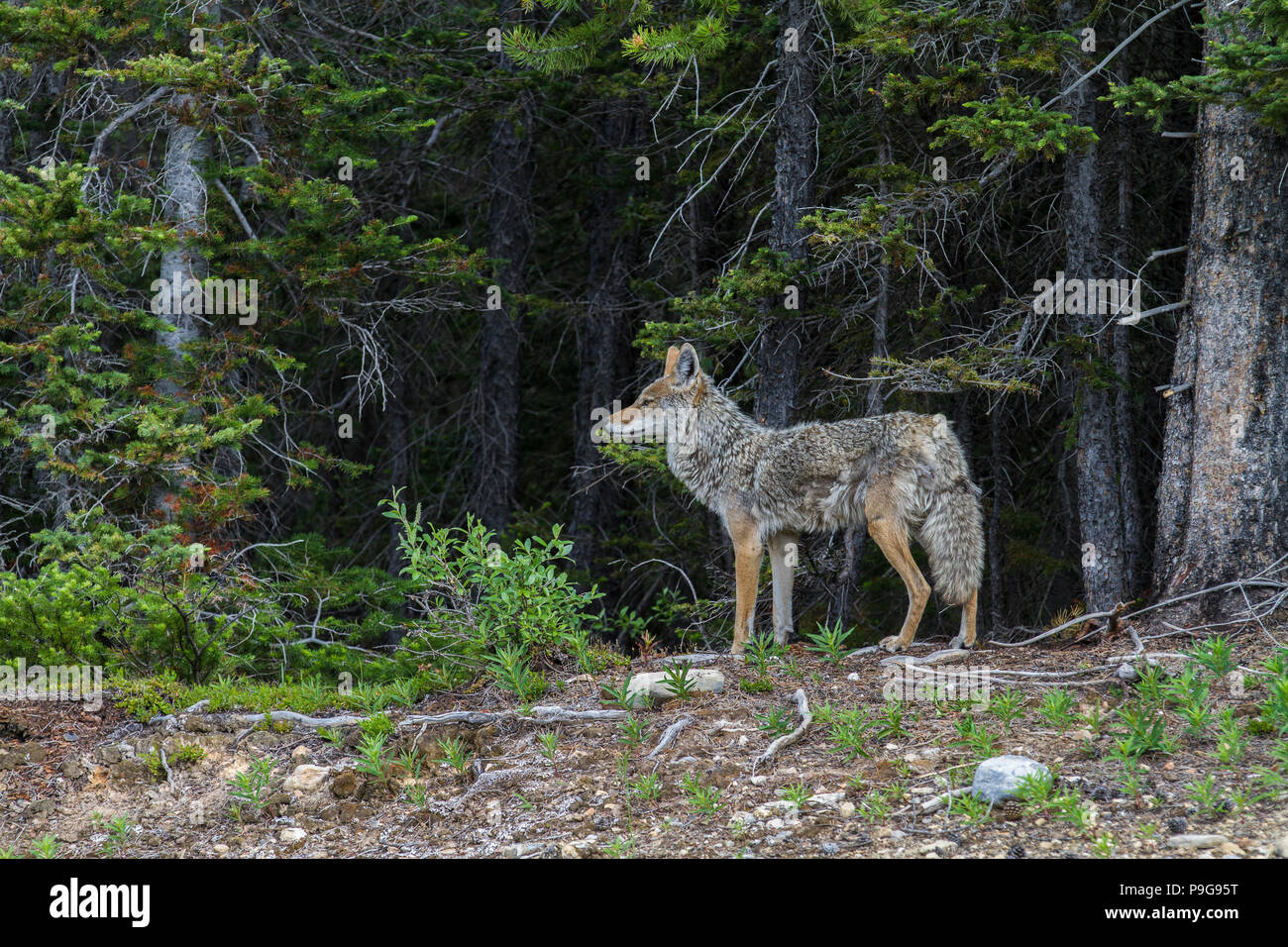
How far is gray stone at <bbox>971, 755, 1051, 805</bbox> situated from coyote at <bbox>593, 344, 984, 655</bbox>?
2616mm

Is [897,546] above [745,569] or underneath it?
above

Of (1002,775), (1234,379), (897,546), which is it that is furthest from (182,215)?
(1002,775)

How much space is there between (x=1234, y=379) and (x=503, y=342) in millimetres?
10659

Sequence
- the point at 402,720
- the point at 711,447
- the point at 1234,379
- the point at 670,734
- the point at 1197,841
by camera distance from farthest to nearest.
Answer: the point at 711,447 → the point at 1234,379 → the point at 402,720 → the point at 670,734 → the point at 1197,841

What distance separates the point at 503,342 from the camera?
54.9ft

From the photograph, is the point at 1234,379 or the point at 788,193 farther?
the point at 788,193

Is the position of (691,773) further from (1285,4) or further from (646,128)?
(646,128)

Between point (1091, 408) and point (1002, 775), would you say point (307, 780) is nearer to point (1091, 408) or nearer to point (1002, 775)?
point (1002, 775)

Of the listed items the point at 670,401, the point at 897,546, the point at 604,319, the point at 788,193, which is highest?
the point at 788,193

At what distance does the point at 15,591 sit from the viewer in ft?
27.0

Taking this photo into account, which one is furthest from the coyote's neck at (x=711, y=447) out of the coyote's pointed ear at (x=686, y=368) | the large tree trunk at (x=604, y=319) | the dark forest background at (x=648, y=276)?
the large tree trunk at (x=604, y=319)

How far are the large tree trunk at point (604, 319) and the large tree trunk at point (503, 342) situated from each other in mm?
1033

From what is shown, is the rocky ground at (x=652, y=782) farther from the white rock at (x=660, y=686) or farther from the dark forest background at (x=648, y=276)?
the dark forest background at (x=648, y=276)

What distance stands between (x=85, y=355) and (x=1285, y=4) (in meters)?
10.5
